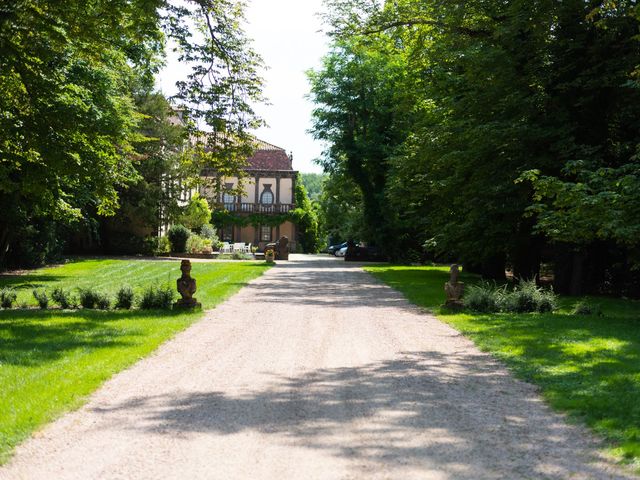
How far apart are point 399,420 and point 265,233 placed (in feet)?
204

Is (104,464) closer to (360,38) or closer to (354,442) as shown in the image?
(354,442)

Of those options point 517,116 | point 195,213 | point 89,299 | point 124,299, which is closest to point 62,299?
point 89,299

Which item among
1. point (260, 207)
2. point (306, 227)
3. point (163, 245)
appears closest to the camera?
point (163, 245)

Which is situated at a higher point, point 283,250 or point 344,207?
point 344,207

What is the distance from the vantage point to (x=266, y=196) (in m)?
68.9

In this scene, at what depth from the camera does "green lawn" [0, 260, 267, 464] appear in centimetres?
621

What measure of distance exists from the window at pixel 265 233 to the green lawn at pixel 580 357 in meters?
50.8

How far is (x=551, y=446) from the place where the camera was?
538cm

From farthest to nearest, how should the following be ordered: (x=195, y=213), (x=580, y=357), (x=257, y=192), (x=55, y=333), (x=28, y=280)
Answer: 1. (x=257, y=192)
2. (x=195, y=213)
3. (x=28, y=280)
4. (x=55, y=333)
5. (x=580, y=357)

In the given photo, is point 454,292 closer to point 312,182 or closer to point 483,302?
point 483,302

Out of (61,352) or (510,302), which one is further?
(510,302)

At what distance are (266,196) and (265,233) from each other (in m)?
3.88

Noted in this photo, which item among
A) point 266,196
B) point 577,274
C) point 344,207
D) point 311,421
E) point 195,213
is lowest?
point 311,421

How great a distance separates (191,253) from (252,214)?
75.6ft
